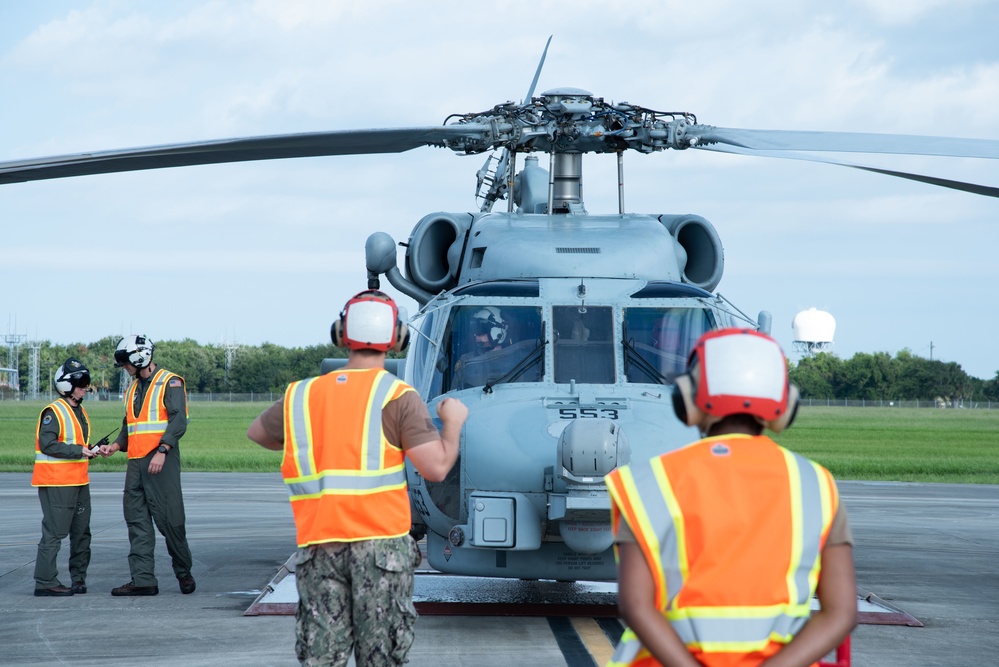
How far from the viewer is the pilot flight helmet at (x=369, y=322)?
485 cm

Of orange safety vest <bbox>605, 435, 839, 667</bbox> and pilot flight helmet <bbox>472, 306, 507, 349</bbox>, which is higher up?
pilot flight helmet <bbox>472, 306, 507, 349</bbox>

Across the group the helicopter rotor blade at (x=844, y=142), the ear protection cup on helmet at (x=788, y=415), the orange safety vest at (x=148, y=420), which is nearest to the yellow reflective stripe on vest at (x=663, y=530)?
the ear protection cup on helmet at (x=788, y=415)

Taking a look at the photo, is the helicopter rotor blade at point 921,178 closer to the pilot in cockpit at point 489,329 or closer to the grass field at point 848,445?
the pilot in cockpit at point 489,329

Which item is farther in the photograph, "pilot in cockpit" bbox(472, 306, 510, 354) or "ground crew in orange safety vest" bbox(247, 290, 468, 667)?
"pilot in cockpit" bbox(472, 306, 510, 354)

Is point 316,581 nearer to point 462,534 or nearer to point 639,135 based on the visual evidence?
point 462,534

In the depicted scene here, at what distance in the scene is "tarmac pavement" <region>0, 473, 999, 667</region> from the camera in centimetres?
759

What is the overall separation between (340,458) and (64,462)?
615cm

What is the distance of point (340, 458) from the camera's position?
188 inches

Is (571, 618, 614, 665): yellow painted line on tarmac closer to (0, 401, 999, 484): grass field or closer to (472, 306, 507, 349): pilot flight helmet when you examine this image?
(472, 306, 507, 349): pilot flight helmet

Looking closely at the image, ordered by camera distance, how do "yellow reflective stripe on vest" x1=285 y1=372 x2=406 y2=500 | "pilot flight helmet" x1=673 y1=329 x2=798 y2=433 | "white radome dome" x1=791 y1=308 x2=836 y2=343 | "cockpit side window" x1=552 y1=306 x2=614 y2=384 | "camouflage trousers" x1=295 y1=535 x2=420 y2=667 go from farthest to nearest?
"white radome dome" x1=791 y1=308 x2=836 y2=343 → "cockpit side window" x1=552 y1=306 x2=614 y2=384 → "yellow reflective stripe on vest" x1=285 y1=372 x2=406 y2=500 → "camouflage trousers" x1=295 y1=535 x2=420 y2=667 → "pilot flight helmet" x1=673 y1=329 x2=798 y2=433

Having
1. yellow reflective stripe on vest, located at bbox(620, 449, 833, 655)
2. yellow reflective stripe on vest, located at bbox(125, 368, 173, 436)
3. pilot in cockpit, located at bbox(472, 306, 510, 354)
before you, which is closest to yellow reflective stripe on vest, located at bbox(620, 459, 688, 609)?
yellow reflective stripe on vest, located at bbox(620, 449, 833, 655)

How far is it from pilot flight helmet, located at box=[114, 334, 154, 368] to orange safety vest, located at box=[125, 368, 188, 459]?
6.6 inches

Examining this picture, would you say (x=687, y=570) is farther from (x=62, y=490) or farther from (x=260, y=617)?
(x=62, y=490)

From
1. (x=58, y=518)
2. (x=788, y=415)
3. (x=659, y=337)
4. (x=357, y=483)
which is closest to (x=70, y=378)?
(x=58, y=518)
